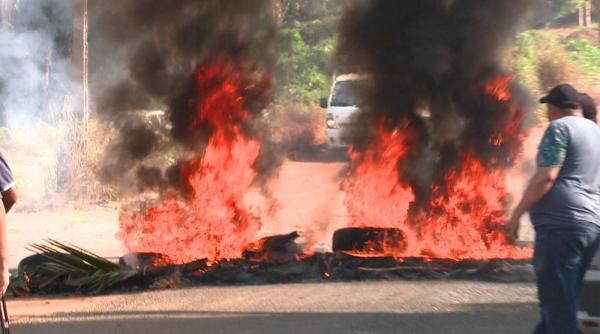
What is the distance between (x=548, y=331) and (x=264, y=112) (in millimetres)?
5818

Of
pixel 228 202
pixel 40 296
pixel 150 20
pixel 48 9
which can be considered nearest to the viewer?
pixel 40 296

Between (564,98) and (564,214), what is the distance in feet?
2.19

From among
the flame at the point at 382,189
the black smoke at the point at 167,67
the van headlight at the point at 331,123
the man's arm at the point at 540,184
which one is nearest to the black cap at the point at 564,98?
the man's arm at the point at 540,184

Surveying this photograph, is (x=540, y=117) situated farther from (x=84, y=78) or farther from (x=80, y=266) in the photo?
(x=80, y=266)

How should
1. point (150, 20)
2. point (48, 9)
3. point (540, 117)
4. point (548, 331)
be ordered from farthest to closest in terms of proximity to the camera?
point (48, 9) → point (540, 117) → point (150, 20) → point (548, 331)

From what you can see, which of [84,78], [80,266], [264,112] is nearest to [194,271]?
[80,266]

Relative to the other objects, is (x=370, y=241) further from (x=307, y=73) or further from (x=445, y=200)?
(x=307, y=73)

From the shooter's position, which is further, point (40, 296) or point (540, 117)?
point (540, 117)

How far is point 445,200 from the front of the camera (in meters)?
10.0

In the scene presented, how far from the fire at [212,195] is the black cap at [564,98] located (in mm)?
4565

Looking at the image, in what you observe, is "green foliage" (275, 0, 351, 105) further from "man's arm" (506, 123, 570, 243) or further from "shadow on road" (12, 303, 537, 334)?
"man's arm" (506, 123, 570, 243)

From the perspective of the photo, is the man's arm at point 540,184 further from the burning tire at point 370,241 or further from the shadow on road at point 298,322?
the burning tire at point 370,241

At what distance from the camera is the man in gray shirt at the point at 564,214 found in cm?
504

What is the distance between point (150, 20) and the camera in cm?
1033
